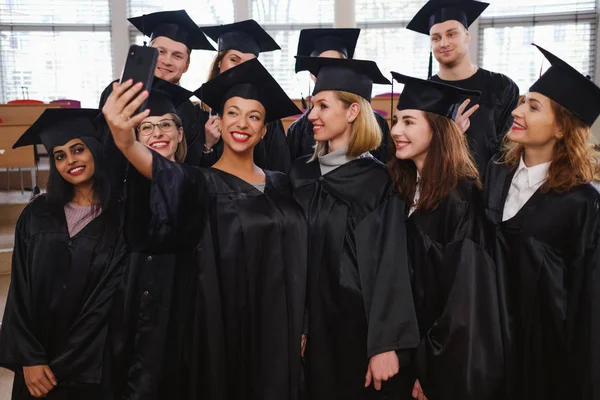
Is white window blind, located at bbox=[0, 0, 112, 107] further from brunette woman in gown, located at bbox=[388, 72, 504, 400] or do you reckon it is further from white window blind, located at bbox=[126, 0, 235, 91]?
brunette woman in gown, located at bbox=[388, 72, 504, 400]

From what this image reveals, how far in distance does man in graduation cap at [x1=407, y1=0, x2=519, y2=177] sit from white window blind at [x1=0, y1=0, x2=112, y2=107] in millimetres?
7720

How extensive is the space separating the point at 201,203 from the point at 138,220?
232 millimetres

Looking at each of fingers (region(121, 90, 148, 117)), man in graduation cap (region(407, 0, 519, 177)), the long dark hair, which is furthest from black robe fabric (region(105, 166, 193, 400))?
man in graduation cap (region(407, 0, 519, 177))

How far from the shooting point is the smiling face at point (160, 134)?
2.47 m

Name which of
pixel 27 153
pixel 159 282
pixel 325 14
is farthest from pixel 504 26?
pixel 159 282

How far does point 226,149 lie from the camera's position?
2289 mm

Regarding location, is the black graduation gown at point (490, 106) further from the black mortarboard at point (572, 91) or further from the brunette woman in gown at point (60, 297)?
the brunette woman in gown at point (60, 297)

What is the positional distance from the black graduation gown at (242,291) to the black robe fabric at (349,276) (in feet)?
0.36

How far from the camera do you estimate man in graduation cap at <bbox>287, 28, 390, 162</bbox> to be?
3322 mm

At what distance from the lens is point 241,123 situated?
7.41 feet

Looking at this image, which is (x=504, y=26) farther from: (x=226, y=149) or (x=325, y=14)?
(x=226, y=149)

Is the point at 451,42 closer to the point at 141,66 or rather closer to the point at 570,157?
the point at 570,157

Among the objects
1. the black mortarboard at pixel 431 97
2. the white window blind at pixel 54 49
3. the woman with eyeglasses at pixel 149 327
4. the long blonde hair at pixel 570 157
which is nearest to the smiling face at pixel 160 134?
the woman with eyeglasses at pixel 149 327

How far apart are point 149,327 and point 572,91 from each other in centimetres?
191
